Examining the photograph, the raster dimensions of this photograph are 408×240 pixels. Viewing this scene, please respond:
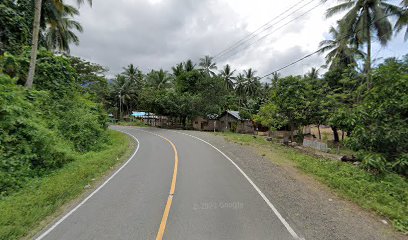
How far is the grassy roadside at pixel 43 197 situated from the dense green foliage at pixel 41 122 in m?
0.67

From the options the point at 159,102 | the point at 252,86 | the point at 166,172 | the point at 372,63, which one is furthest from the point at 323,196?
the point at 252,86

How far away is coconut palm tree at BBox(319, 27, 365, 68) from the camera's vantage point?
91.0 feet

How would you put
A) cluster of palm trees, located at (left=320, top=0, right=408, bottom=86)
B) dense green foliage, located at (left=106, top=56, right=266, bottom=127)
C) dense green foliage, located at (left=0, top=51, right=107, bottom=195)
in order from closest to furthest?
dense green foliage, located at (left=0, top=51, right=107, bottom=195)
cluster of palm trees, located at (left=320, top=0, right=408, bottom=86)
dense green foliage, located at (left=106, top=56, right=266, bottom=127)

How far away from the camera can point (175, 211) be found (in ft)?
21.5

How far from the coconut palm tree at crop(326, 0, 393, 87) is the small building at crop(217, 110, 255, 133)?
899 inches

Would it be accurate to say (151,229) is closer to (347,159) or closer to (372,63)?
(372,63)

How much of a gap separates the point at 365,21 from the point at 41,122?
25.7m

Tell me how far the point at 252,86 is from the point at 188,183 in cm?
6044

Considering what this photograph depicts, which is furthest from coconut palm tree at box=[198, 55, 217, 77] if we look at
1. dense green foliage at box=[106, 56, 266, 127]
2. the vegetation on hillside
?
the vegetation on hillside

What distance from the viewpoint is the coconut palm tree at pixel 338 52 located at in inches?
1092

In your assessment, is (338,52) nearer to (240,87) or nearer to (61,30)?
(61,30)

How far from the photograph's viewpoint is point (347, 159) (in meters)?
16.2

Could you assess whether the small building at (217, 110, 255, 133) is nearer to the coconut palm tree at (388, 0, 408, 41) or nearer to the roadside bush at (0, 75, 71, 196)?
the coconut palm tree at (388, 0, 408, 41)

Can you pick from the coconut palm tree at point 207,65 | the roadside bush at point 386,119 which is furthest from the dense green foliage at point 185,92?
the roadside bush at point 386,119
